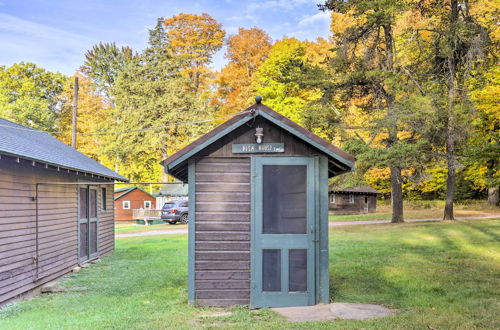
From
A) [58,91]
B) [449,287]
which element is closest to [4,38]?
[58,91]

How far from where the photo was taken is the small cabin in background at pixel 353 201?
40250mm

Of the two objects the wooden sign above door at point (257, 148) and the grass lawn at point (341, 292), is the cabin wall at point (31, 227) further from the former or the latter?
the wooden sign above door at point (257, 148)

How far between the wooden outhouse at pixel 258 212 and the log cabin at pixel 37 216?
2.48m

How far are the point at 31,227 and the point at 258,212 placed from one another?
5069 mm

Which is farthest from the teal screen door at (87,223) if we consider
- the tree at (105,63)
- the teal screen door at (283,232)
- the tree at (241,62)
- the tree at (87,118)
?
the tree at (105,63)

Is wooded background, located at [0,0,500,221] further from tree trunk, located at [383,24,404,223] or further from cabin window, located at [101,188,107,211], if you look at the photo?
cabin window, located at [101,188,107,211]

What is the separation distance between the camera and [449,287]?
30.1 feet

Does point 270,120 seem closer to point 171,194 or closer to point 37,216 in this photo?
point 37,216

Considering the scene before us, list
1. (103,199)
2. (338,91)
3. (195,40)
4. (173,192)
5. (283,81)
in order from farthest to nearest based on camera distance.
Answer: (195,40) → (173,192) → (283,81) → (338,91) → (103,199)

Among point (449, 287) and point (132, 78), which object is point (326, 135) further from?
point (132, 78)

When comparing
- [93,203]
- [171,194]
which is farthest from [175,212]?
[93,203]

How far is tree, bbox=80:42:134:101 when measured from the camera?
48.9m

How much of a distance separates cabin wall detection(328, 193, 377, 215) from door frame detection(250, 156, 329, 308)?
32518 millimetres

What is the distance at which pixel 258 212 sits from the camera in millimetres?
8023
